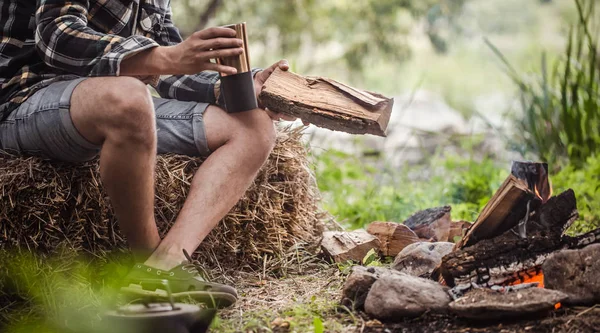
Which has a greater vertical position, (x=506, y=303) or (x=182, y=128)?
(x=182, y=128)

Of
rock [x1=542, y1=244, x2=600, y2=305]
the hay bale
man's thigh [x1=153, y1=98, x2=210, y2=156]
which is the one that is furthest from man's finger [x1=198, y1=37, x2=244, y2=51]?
rock [x1=542, y1=244, x2=600, y2=305]

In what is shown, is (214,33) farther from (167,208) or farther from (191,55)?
(167,208)

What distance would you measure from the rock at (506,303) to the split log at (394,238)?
2.56 ft

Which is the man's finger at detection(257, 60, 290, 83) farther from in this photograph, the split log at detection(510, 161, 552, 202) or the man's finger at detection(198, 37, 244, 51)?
the split log at detection(510, 161, 552, 202)

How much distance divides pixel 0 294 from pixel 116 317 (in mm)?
751

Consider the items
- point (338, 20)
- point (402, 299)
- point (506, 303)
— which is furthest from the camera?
point (338, 20)

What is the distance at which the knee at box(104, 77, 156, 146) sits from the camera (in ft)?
6.14

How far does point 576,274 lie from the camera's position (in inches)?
71.9

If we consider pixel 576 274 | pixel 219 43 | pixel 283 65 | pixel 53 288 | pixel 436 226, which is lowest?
pixel 53 288

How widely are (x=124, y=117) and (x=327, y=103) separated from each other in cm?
71

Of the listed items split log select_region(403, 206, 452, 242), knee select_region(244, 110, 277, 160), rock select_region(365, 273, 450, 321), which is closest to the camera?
rock select_region(365, 273, 450, 321)

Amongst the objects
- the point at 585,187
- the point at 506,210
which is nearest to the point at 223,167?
the point at 506,210

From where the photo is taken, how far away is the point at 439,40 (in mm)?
5648

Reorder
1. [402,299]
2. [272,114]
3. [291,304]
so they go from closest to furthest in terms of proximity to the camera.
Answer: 1. [402,299]
2. [291,304]
3. [272,114]
